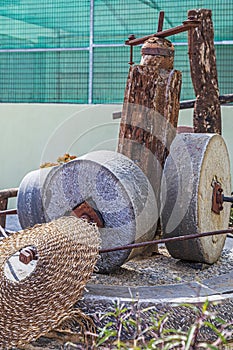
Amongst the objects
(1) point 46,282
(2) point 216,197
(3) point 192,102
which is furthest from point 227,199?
(3) point 192,102

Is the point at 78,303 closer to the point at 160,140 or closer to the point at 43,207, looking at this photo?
the point at 43,207

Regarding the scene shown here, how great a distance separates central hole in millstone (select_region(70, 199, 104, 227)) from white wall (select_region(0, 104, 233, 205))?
4.64 m

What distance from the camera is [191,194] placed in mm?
3494

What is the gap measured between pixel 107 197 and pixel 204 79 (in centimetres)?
235

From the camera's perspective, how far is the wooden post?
525 centimetres

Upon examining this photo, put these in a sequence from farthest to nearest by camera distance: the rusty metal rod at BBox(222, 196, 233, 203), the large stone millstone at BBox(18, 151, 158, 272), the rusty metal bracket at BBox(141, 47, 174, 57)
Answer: the rusty metal bracket at BBox(141, 47, 174, 57), the rusty metal rod at BBox(222, 196, 233, 203), the large stone millstone at BBox(18, 151, 158, 272)

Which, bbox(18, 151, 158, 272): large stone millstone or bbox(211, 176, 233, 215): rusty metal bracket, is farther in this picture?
bbox(211, 176, 233, 215): rusty metal bracket

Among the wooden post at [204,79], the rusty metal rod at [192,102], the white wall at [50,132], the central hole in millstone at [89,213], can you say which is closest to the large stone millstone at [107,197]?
the central hole in millstone at [89,213]

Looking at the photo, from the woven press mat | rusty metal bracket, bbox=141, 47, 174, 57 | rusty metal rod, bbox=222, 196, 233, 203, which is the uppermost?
rusty metal bracket, bbox=141, 47, 174, 57

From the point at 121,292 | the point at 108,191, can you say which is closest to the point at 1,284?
the point at 121,292

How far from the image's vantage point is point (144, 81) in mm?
3848

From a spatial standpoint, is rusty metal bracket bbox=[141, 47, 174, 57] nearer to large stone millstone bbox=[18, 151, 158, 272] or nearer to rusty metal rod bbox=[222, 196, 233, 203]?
large stone millstone bbox=[18, 151, 158, 272]

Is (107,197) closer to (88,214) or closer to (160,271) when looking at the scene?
(88,214)

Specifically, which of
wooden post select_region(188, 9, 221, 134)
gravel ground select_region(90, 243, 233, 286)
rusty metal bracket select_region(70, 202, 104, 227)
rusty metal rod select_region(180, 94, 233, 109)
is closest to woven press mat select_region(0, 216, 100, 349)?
rusty metal bracket select_region(70, 202, 104, 227)
